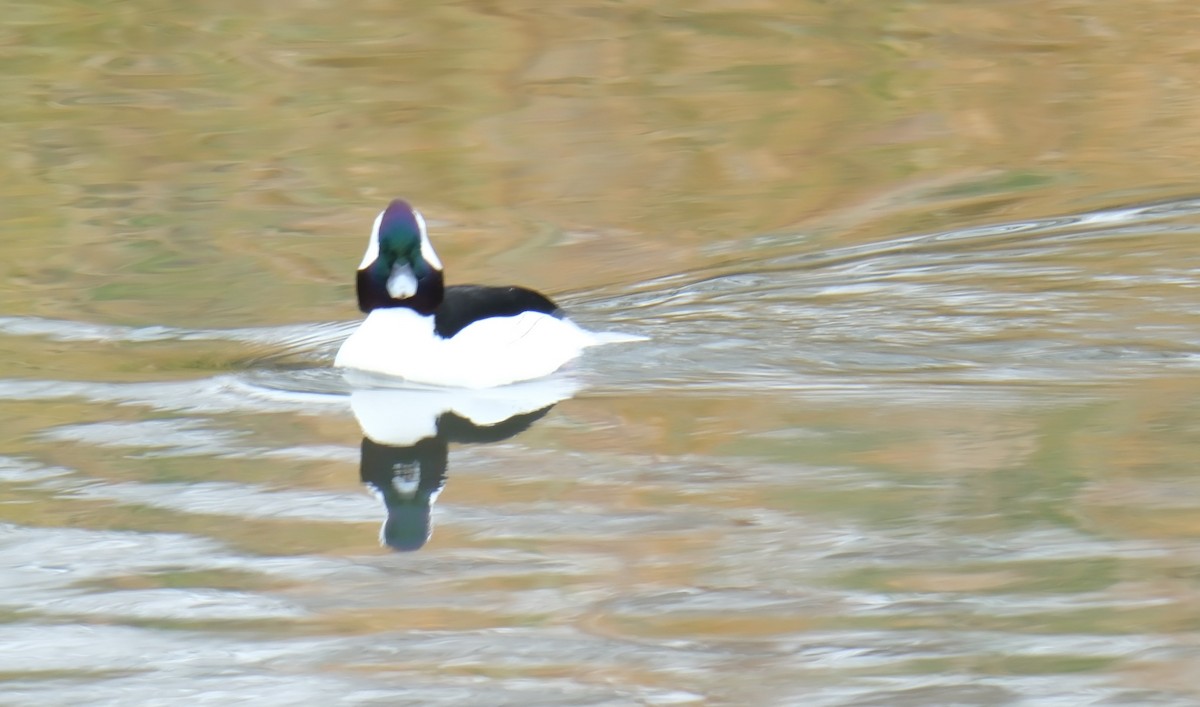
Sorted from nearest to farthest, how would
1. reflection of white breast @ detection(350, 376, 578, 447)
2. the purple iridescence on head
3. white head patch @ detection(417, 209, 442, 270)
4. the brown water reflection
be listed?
the brown water reflection → reflection of white breast @ detection(350, 376, 578, 447) → the purple iridescence on head → white head patch @ detection(417, 209, 442, 270)

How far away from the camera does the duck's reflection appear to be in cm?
668

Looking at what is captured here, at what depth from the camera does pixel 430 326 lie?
851 cm

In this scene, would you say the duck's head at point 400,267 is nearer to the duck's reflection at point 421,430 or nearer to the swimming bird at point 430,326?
the swimming bird at point 430,326

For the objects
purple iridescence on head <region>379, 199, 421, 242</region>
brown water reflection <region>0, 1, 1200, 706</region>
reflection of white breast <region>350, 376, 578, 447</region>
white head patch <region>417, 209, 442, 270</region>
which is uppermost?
purple iridescence on head <region>379, 199, 421, 242</region>

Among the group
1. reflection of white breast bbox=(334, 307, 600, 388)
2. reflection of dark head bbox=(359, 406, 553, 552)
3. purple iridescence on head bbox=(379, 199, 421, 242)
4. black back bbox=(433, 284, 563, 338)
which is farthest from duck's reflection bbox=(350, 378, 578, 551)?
purple iridescence on head bbox=(379, 199, 421, 242)

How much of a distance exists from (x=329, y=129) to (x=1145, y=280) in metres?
6.27

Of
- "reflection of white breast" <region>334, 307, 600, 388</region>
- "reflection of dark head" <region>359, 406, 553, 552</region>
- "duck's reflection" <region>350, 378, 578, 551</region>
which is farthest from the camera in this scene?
"reflection of white breast" <region>334, 307, 600, 388</region>

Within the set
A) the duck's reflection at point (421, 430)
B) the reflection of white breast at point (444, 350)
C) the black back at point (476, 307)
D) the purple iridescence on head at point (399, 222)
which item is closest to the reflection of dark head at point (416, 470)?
the duck's reflection at point (421, 430)

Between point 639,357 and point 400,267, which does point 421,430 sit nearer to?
point 400,267

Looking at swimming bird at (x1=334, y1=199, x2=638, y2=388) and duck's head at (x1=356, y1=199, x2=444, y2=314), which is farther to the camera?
swimming bird at (x1=334, y1=199, x2=638, y2=388)

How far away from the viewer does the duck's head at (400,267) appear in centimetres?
824

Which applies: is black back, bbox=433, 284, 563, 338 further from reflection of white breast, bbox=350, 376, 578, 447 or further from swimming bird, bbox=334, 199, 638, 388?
reflection of white breast, bbox=350, 376, 578, 447

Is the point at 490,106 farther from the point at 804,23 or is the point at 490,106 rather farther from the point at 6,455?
the point at 6,455

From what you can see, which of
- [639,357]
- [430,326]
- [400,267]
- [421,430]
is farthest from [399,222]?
[639,357]
